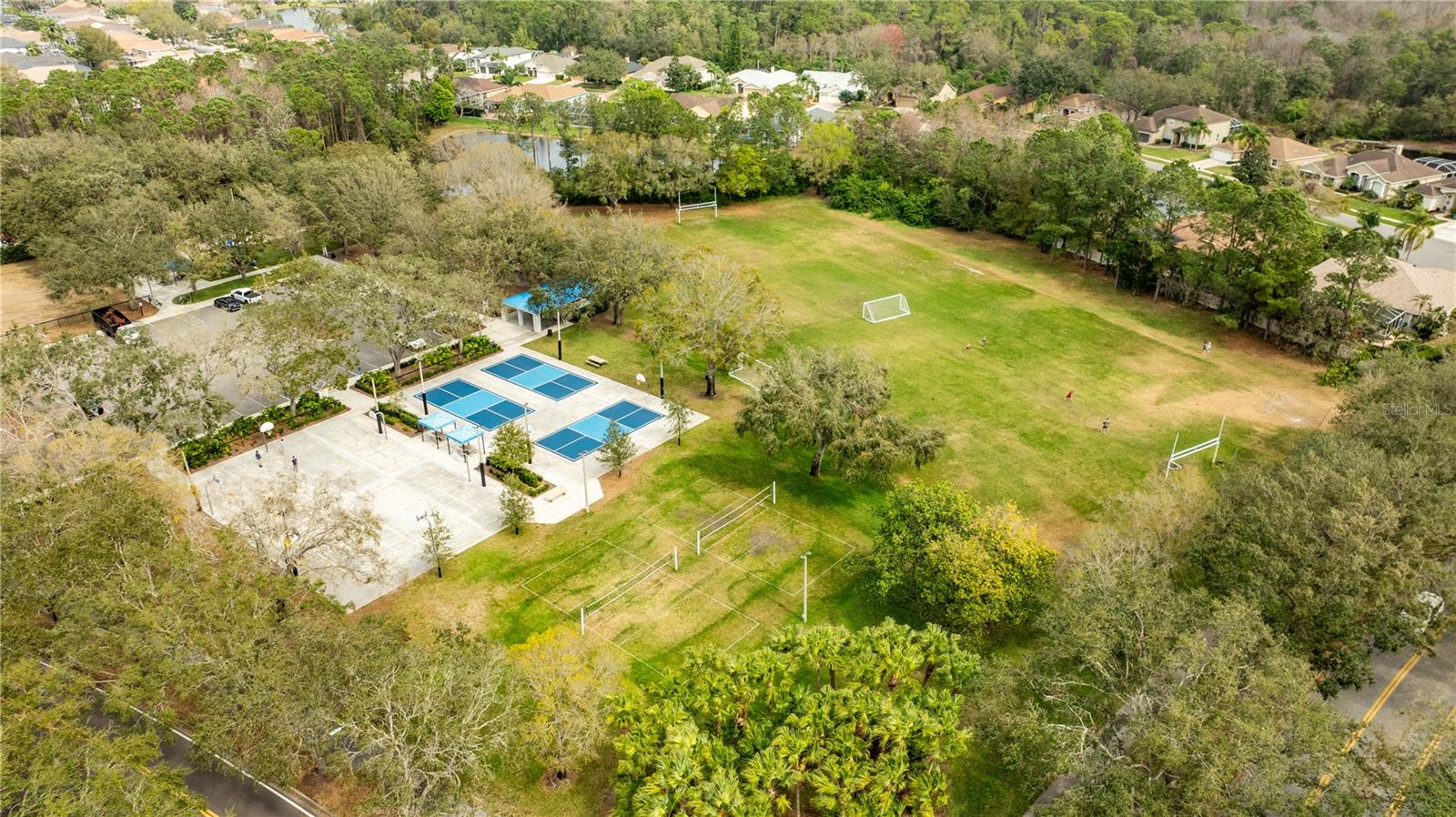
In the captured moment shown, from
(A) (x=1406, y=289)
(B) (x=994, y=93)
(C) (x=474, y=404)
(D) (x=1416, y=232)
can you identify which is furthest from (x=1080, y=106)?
(C) (x=474, y=404)

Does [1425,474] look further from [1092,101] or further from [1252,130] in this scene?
[1092,101]

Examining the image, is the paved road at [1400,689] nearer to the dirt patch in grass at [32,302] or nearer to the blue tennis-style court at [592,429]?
the blue tennis-style court at [592,429]

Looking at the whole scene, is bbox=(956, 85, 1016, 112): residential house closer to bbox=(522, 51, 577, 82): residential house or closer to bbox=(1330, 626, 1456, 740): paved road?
bbox=(522, 51, 577, 82): residential house

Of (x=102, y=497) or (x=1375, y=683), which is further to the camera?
(x=1375, y=683)

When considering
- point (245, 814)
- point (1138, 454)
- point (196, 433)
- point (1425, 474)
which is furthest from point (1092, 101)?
point (245, 814)

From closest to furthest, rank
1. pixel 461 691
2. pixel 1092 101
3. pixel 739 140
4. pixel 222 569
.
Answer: pixel 461 691
pixel 222 569
pixel 739 140
pixel 1092 101

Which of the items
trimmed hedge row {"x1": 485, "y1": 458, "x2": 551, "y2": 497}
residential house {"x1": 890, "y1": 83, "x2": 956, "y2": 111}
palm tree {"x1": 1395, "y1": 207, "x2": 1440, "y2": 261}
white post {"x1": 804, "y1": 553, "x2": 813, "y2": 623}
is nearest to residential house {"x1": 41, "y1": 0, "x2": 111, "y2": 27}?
residential house {"x1": 890, "y1": 83, "x2": 956, "y2": 111}

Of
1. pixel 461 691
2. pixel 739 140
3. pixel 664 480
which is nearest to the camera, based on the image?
pixel 461 691

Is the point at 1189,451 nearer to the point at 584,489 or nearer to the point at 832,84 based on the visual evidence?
the point at 584,489
